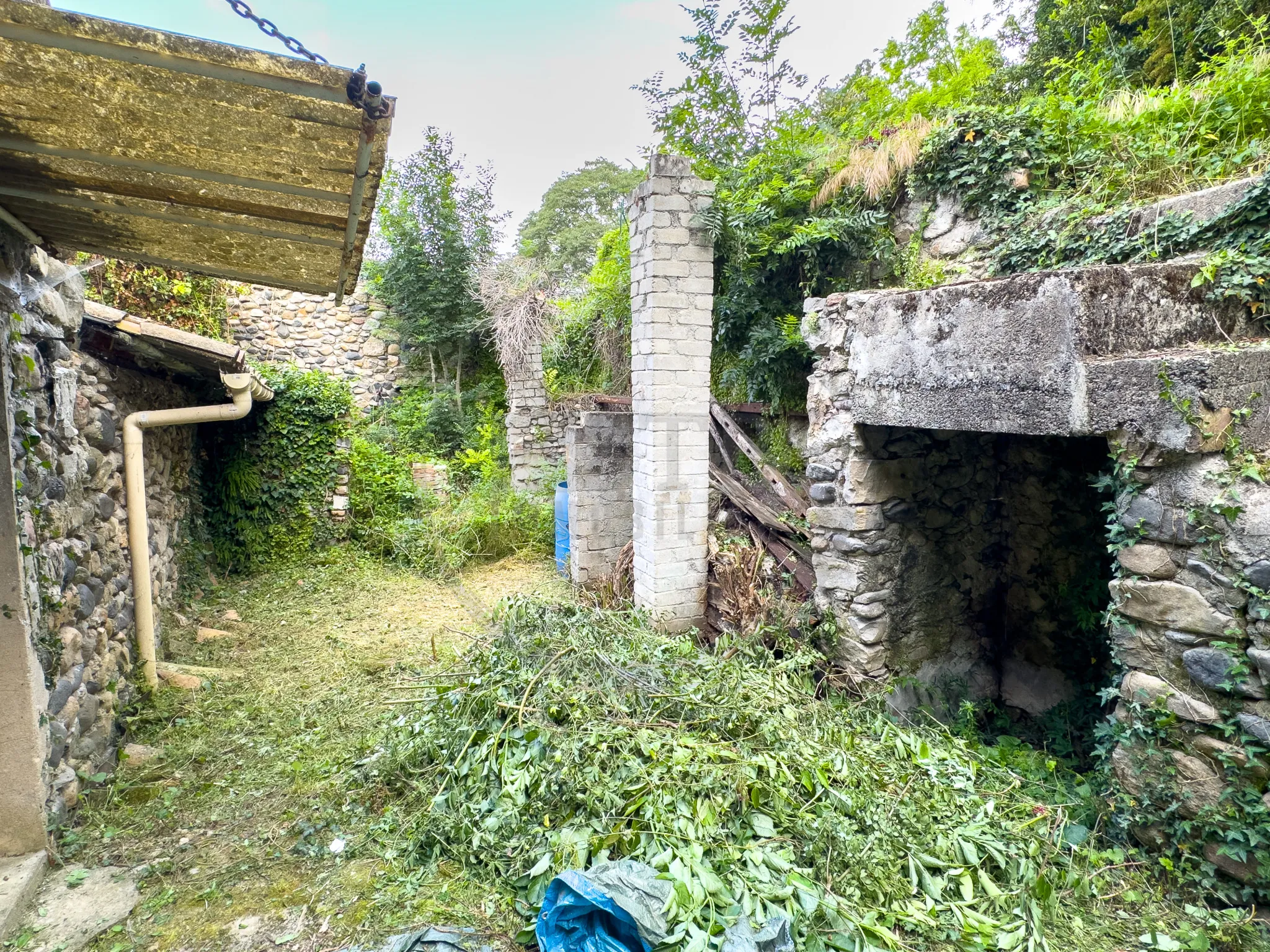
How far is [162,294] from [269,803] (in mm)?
7712

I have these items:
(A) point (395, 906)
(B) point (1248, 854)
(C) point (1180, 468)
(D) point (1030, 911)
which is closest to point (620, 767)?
(A) point (395, 906)

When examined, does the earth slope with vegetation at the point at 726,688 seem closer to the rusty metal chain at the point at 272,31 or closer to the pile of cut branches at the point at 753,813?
the pile of cut branches at the point at 753,813

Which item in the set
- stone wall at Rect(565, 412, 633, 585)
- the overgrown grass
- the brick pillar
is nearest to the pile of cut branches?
the brick pillar

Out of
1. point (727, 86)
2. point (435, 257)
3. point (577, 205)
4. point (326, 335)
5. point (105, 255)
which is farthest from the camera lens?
point (577, 205)

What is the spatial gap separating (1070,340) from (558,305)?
29.1 ft

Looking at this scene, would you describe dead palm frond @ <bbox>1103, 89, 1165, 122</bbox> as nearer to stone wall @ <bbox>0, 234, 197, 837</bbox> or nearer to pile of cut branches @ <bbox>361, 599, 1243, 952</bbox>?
pile of cut branches @ <bbox>361, 599, 1243, 952</bbox>

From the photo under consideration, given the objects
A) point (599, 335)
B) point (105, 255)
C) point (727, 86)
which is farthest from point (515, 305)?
point (105, 255)

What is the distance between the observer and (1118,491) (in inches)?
104

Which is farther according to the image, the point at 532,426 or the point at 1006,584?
the point at 532,426

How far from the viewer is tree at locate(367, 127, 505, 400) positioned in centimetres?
1121

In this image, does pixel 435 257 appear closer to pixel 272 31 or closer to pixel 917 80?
pixel 917 80

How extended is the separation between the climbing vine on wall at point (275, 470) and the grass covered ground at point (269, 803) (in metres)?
1.39

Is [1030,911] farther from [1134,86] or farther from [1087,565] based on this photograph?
[1134,86]

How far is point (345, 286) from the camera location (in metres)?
2.93
